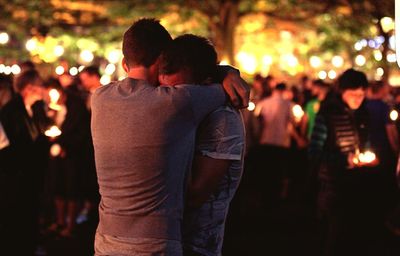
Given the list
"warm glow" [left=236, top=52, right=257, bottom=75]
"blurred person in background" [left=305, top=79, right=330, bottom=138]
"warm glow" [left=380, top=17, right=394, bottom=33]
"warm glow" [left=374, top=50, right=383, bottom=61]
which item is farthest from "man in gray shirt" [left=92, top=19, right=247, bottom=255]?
"warm glow" [left=236, top=52, right=257, bottom=75]

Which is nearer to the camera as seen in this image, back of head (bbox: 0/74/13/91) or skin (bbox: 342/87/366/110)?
skin (bbox: 342/87/366/110)

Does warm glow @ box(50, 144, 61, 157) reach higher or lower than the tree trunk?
lower

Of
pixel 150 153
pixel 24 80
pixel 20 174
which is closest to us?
pixel 150 153

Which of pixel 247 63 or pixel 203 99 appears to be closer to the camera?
pixel 203 99

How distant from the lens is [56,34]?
949 inches

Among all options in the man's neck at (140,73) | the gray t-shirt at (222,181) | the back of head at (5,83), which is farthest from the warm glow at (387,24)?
the man's neck at (140,73)

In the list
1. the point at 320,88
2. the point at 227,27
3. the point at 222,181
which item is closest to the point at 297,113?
the point at 320,88

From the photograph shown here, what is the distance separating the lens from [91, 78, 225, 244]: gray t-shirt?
139 inches

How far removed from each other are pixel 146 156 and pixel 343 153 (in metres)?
4.45

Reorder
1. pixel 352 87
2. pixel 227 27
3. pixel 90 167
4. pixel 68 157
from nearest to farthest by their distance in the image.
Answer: pixel 352 87 → pixel 68 157 → pixel 90 167 → pixel 227 27

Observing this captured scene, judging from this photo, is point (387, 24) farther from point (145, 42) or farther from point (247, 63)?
point (145, 42)

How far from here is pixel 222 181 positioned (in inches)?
147

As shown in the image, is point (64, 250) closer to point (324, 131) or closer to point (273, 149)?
point (324, 131)

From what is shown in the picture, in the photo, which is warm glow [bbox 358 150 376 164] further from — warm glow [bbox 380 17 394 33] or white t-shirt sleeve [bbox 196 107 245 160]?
warm glow [bbox 380 17 394 33]
